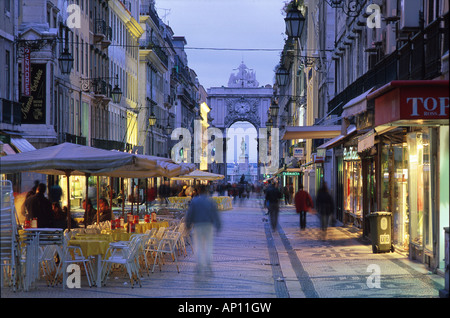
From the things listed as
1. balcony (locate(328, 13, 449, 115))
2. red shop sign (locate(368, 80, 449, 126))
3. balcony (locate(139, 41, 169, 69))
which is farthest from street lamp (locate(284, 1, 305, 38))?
balcony (locate(139, 41, 169, 69))

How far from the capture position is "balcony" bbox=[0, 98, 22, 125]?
87.6ft

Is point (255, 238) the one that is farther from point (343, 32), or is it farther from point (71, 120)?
point (71, 120)

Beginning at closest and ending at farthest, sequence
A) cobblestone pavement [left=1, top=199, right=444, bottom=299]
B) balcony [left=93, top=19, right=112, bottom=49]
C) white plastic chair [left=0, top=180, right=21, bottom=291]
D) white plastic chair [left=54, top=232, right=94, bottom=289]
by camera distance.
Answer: white plastic chair [left=0, top=180, right=21, bottom=291] < cobblestone pavement [left=1, top=199, right=444, bottom=299] < white plastic chair [left=54, top=232, right=94, bottom=289] < balcony [left=93, top=19, right=112, bottom=49]

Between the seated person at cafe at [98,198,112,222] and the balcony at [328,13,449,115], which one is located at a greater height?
the balcony at [328,13,449,115]

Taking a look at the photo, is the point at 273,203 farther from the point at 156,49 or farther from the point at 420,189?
the point at 156,49

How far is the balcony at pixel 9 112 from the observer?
2670 centimetres

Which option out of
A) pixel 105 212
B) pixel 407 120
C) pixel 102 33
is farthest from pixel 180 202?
pixel 407 120

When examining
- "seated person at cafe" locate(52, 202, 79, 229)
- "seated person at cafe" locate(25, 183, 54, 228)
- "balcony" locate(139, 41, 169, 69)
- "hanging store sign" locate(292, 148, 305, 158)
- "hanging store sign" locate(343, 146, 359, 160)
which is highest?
"balcony" locate(139, 41, 169, 69)

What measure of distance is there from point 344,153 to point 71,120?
15641mm

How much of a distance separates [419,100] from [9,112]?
18825 mm

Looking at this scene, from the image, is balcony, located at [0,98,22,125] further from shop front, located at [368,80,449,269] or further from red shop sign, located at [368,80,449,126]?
Answer: red shop sign, located at [368,80,449,126]

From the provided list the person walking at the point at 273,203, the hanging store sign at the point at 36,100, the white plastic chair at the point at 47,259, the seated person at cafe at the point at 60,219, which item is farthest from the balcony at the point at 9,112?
the white plastic chair at the point at 47,259

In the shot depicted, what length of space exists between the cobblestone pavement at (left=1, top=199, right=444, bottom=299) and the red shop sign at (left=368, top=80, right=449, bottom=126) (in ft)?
8.21

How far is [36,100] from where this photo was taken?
34.7 metres
